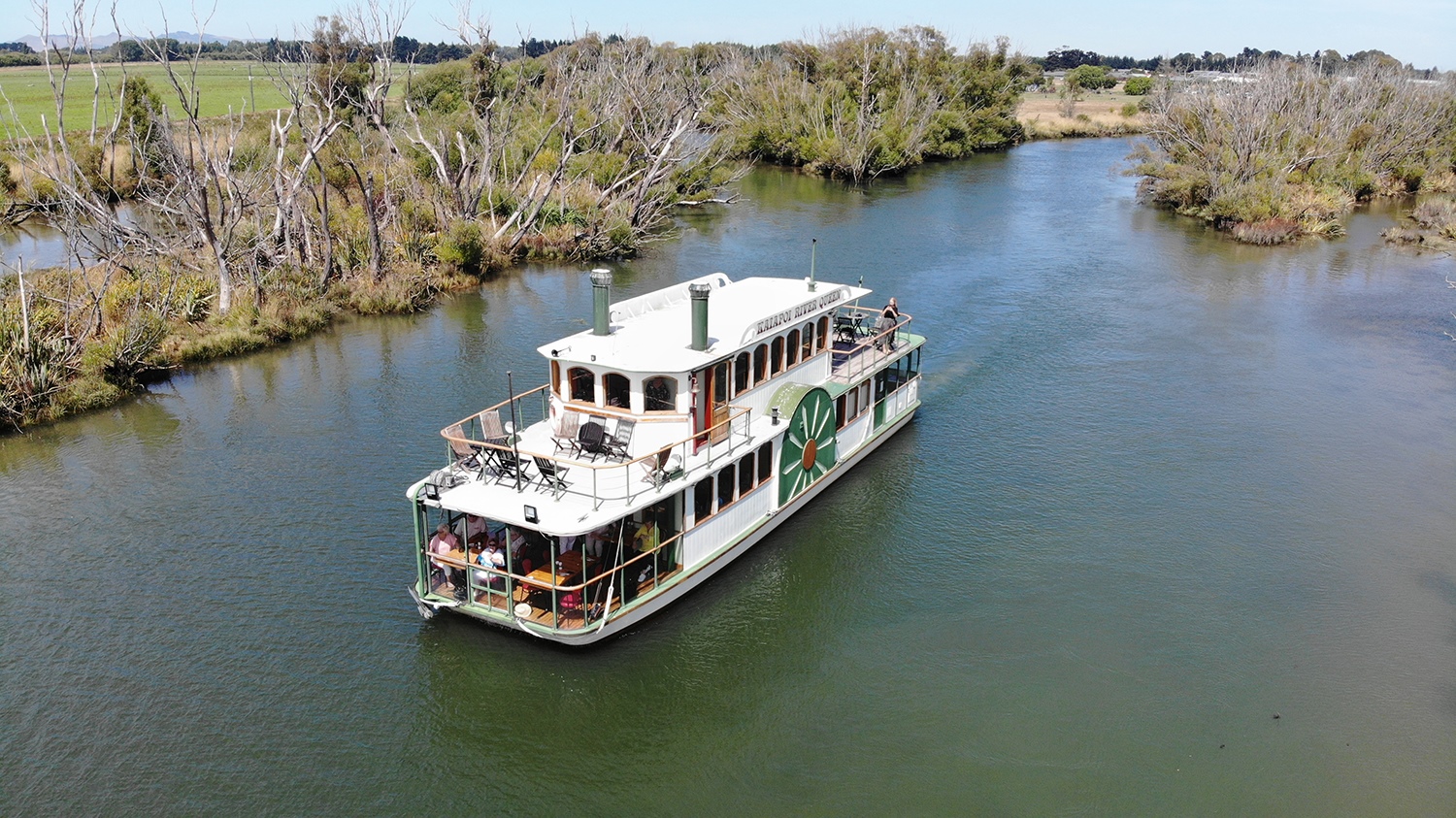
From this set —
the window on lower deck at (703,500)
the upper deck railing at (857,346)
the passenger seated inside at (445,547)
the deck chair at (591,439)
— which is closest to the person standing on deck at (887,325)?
the upper deck railing at (857,346)

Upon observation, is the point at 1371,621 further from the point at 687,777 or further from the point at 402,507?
the point at 402,507

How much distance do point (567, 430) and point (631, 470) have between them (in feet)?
5.49

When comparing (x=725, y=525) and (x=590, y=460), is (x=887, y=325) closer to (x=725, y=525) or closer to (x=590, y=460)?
(x=725, y=525)

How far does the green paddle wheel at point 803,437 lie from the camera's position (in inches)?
845

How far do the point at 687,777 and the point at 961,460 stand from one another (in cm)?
1325

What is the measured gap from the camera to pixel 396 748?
15953 mm

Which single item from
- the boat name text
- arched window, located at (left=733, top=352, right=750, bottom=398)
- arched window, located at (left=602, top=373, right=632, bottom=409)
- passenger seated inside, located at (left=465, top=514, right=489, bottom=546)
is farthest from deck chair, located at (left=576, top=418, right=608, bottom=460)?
the boat name text

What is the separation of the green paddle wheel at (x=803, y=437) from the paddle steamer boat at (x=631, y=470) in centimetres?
4

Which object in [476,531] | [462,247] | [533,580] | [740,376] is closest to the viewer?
[533,580]

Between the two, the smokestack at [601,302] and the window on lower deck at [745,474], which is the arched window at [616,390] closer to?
the smokestack at [601,302]

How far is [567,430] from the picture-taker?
19359 mm

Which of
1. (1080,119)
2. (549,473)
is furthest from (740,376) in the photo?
(1080,119)

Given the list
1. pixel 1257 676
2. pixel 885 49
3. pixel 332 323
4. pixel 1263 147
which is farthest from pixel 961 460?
pixel 885 49

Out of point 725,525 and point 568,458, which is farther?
point 725,525
